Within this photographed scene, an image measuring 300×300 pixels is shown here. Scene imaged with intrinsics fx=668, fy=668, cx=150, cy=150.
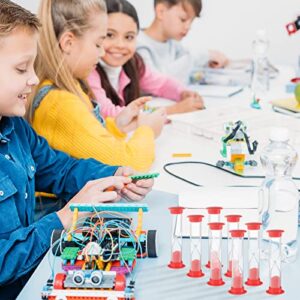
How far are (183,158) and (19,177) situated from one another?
52 centimetres

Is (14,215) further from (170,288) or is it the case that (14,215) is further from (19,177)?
(170,288)

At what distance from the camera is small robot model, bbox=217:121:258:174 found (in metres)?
1.59

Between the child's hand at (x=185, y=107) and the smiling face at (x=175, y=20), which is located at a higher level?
the smiling face at (x=175, y=20)

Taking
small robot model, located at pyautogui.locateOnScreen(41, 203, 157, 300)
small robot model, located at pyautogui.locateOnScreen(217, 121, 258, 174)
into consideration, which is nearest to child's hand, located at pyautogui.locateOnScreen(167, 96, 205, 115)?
small robot model, located at pyautogui.locateOnScreen(217, 121, 258, 174)

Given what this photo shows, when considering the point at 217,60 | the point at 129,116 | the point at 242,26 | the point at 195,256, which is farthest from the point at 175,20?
the point at 195,256

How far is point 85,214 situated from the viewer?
1241 millimetres

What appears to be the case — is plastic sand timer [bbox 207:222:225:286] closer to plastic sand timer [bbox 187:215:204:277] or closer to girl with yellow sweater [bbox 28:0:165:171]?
plastic sand timer [bbox 187:215:204:277]

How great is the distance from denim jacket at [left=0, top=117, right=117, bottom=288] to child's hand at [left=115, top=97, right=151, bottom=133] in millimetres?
438

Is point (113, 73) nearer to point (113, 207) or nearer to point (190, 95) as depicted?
point (190, 95)

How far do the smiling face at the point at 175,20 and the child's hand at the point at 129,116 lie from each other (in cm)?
102

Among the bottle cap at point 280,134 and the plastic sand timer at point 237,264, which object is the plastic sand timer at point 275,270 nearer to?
the plastic sand timer at point 237,264

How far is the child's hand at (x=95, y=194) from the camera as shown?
1.27 metres

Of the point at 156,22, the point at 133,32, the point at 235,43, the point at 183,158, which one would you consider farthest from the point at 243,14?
the point at 183,158

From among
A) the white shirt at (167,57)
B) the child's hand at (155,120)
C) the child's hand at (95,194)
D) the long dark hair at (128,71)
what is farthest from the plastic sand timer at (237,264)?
the white shirt at (167,57)
